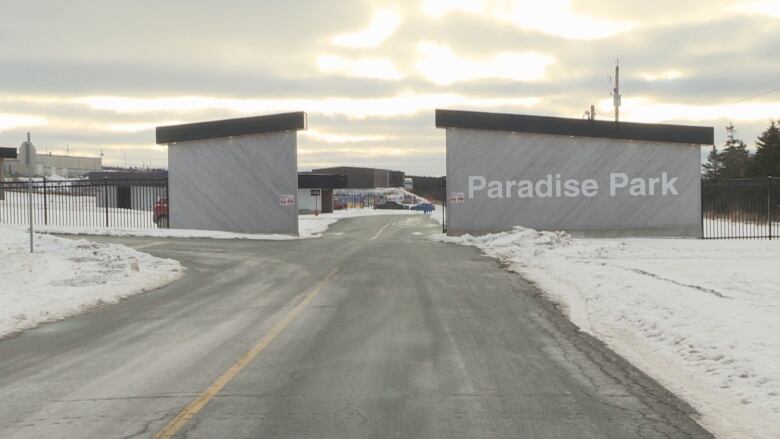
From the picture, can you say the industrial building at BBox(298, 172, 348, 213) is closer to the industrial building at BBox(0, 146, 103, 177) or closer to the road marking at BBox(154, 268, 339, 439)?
the road marking at BBox(154, 268, 339, 439)

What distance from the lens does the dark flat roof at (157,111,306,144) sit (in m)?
29.4

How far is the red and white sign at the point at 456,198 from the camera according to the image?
28906 millimetres

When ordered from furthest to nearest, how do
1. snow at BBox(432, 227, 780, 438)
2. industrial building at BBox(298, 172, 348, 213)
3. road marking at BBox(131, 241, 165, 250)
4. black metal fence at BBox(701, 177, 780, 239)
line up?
1. industrial building at BBox(298, 172, 348, 213)
2. black metal fence at BBox(701, 177, 780, 239)
3. road marking at BBox(131, 241, 165, 250)
4. snow at BBox(432, 227, 780, 438)

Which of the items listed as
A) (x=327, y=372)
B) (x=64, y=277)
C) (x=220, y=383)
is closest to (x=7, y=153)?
(x=64, y=277)

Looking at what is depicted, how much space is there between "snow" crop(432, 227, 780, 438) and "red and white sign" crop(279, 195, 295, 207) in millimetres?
13078

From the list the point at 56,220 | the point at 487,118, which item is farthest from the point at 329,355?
the point at 56,220

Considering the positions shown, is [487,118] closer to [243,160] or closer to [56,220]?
[243,160]

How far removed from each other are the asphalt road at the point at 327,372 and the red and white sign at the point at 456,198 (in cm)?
1633

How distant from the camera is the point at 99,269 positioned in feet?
49.8

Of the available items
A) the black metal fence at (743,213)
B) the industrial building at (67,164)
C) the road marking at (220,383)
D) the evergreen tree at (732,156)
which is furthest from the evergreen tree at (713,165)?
the industrial building at (67,164)

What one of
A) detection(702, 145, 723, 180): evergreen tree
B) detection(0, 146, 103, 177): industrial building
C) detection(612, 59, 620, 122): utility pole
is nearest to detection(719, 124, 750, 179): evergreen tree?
detection(702, 145, 723, 180): evergreen tree

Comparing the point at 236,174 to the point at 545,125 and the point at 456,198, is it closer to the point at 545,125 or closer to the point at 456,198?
the point at 456,198

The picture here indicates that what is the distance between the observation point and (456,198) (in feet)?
95.0

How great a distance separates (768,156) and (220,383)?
6099 cm
